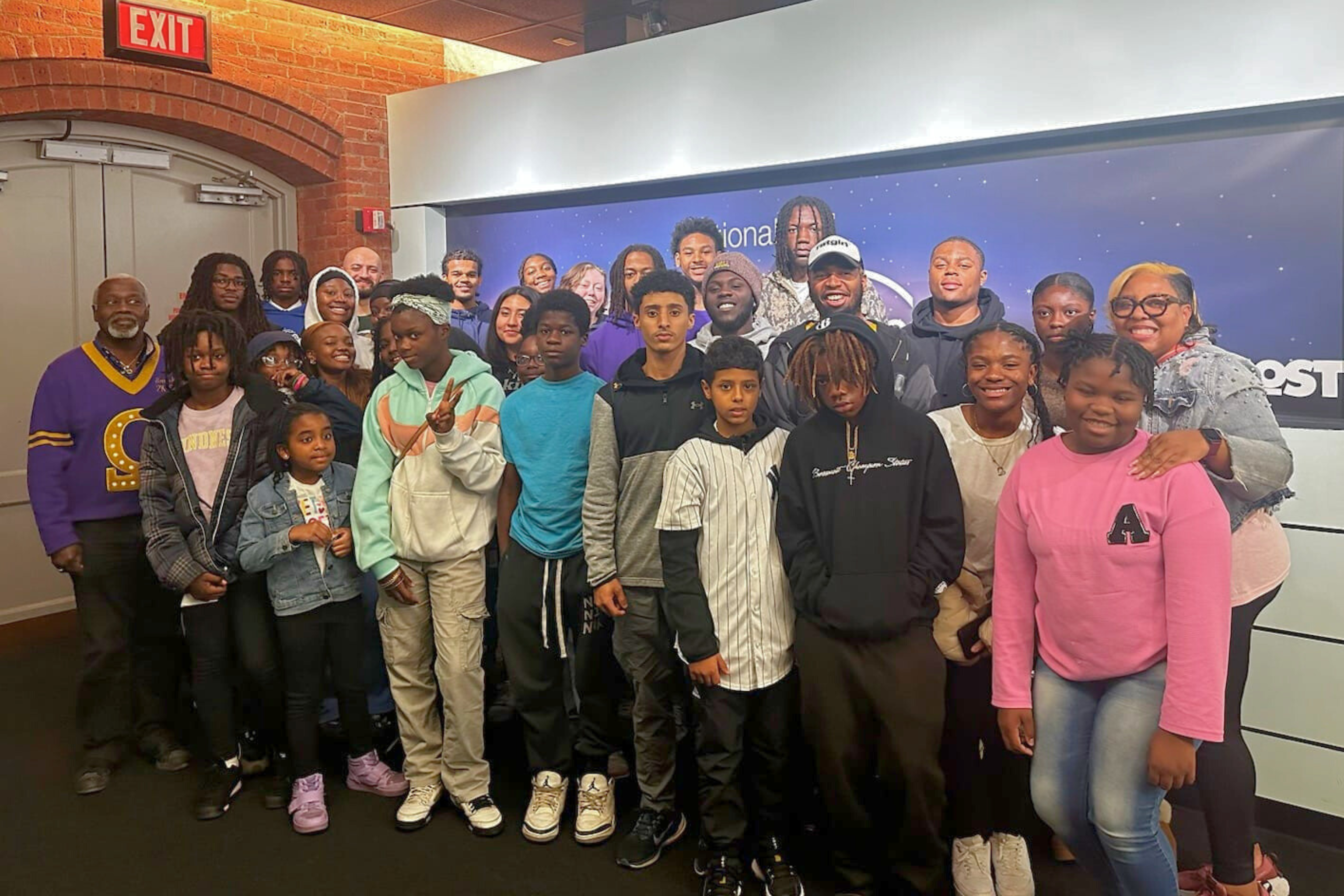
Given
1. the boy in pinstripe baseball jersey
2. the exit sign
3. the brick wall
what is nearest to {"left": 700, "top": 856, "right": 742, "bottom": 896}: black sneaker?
the boy in pinstripe baseball jersey

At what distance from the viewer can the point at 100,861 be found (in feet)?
9.51

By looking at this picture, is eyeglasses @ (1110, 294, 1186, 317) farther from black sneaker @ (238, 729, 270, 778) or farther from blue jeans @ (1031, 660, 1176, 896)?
black sneaker @ (238, 729, 270, 778)

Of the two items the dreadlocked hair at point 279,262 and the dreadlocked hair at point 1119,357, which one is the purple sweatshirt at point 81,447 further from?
the dreadlocked hair at point 1119,357

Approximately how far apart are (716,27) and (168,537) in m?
2.76

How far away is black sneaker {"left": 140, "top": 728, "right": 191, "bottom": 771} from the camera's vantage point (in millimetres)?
3504

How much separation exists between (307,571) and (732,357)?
147 cm

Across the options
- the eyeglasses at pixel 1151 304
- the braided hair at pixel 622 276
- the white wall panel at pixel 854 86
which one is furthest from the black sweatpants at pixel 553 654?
the white wall panel at pixel 854 86

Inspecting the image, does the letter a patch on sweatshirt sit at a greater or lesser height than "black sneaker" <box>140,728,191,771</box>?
greater

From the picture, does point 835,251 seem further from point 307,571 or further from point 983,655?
point 307,571

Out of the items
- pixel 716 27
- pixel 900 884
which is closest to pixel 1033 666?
pixel 900 884

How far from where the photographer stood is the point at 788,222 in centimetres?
392

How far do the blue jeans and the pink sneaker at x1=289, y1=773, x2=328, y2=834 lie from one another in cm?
205

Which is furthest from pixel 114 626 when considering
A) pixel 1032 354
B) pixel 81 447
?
pixel 1032 354

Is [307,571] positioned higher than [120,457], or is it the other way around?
[120,457]
